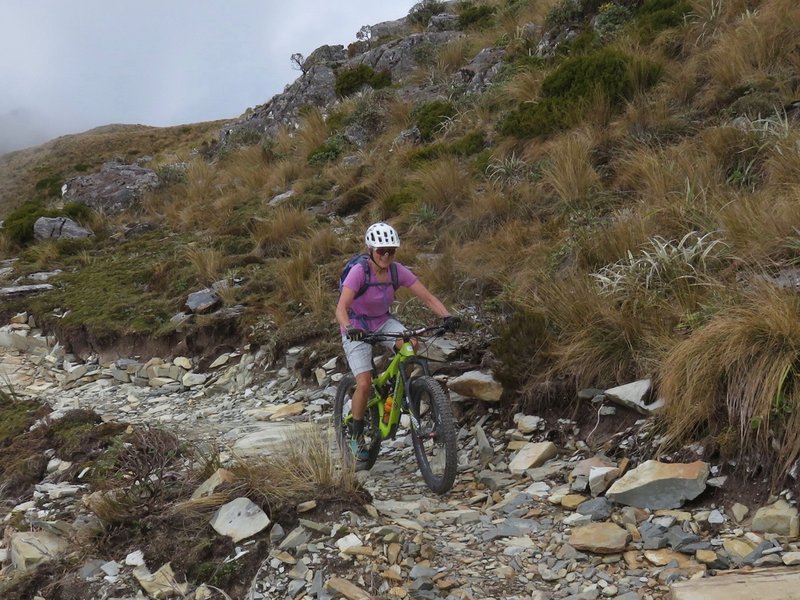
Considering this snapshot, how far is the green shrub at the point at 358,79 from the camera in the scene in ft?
63.6

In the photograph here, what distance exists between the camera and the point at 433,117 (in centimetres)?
1360

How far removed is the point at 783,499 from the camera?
3408mm

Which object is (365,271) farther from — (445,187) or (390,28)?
(390,28)

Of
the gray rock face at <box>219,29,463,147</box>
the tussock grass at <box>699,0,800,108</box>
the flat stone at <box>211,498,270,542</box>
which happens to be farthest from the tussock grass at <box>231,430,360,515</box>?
the gray rock face at <box>219,29,463,147</box>

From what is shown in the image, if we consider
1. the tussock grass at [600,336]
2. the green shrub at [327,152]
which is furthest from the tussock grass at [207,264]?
the tussock grass at [600,336]

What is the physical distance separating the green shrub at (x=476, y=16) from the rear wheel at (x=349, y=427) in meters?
15.2

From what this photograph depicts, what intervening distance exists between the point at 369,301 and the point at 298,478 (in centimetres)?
173

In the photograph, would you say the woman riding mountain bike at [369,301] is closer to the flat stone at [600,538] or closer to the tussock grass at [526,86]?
the flat stone at [600,538]

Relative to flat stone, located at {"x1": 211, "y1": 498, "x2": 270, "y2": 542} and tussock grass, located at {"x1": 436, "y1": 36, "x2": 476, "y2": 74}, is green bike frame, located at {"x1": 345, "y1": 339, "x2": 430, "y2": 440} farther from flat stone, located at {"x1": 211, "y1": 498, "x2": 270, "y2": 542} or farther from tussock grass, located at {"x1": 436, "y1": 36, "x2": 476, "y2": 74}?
tussock grass, located at {"x1": 436, "y1": 36, "x2": 476, "y2": 74}

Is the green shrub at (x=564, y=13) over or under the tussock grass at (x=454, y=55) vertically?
under

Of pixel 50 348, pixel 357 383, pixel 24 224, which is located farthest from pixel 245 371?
pixel 24 224

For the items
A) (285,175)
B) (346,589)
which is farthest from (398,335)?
(285,175)

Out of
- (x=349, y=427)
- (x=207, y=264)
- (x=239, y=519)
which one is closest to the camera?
(x=239, y=519)

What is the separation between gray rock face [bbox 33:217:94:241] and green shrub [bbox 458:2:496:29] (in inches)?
478
